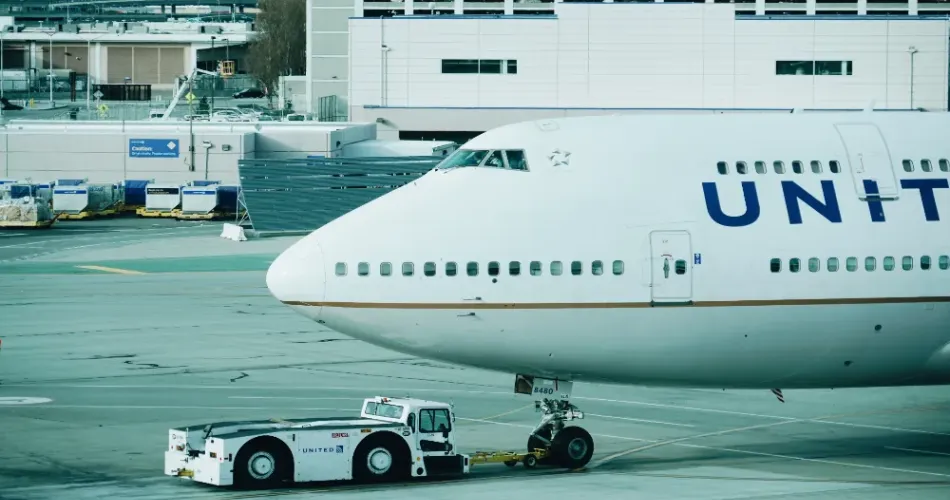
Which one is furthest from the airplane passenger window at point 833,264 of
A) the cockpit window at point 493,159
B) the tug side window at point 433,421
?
the tug side window at point 433,421

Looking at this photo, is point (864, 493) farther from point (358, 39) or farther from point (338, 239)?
point (358, 39)

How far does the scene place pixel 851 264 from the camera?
3180cm

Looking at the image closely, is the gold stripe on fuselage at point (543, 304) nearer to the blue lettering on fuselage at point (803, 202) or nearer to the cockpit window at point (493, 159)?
the blue lettering on fuselage at point (803, 202)

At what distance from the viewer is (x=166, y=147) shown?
106m

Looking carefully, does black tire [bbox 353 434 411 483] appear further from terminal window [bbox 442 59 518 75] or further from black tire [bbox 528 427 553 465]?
terminal window [bbox 442 59 518 75]

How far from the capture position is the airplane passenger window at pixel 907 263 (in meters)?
32.0

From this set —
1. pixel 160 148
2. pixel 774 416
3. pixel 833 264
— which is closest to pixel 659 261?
pixel 833 264

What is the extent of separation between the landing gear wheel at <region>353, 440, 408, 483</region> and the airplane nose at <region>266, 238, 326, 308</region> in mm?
3264

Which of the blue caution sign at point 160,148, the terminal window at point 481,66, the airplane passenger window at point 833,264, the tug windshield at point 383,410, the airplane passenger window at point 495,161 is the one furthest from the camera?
the terminal window at point 481,66

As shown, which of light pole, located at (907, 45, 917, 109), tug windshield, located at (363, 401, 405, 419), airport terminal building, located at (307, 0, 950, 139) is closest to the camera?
tug windshield, located at (363, 401, 405, 419)

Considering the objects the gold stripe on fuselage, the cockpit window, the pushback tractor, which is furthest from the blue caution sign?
the gold stripe on fuselage

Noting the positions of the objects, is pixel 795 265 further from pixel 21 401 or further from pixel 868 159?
pixel 21 401

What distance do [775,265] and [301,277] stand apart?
928 cm

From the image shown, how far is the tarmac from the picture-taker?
31969 millimetres
